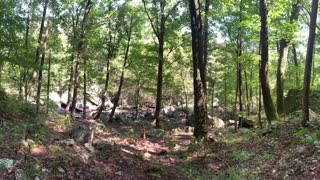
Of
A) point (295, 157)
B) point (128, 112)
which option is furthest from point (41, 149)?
point (128, 112)

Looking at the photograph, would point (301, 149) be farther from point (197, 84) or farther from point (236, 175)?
point (197, 84)

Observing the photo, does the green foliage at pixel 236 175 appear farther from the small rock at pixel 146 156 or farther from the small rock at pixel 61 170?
the small rock at pixel 61 170

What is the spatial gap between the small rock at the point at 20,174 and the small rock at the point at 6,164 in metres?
0.23

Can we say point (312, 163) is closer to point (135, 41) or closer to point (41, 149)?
point (41, 149)

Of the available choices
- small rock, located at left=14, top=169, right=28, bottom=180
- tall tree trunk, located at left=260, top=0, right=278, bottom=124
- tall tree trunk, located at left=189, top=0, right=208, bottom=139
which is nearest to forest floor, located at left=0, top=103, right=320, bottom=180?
small rock, located at left=14, top=169, right=28, bottom=180

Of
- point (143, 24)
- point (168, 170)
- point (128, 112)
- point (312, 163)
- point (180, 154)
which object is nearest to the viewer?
point (312, 163)

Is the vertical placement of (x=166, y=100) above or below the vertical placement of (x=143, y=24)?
below

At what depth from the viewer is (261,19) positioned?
11.3 metres

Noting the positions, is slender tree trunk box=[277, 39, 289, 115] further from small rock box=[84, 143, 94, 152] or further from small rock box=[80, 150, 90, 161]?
small rock box=[80, 150, 90, 161]

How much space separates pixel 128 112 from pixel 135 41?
1264 centimetres

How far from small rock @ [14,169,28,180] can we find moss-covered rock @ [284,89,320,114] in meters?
12.3

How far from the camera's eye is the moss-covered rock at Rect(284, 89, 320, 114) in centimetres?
1416

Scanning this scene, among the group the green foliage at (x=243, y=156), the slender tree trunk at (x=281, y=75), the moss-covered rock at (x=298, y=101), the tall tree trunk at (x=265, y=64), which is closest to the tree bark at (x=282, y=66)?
the slender tree trunk at (x=281, y=75)

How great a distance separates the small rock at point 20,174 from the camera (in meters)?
5.70
